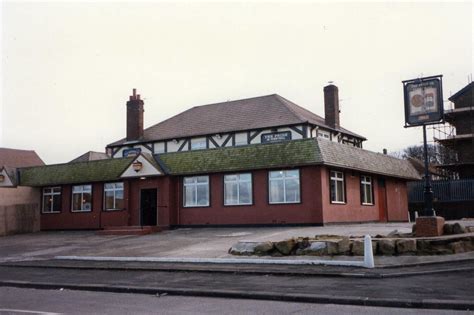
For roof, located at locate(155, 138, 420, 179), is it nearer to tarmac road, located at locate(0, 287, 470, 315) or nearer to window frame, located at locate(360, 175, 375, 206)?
window frame, located at locate(360, 175, 375, 206)

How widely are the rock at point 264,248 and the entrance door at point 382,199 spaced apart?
15794 millimetres

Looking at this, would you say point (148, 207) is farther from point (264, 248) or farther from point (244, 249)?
point (264, 248)

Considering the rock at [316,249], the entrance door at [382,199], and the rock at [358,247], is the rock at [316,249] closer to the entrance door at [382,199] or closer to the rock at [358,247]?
the rock at [358,247]

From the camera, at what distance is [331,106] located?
3566cm

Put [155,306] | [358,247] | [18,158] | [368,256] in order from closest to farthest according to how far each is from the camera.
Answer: [155,306], [368,256], [358,247], [18,158]

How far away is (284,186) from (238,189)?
2507 millimetres

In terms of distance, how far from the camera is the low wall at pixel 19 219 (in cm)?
3003

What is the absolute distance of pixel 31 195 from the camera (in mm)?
32281

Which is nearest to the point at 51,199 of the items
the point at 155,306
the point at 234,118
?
the point at 234,118

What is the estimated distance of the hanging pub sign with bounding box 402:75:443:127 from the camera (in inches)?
620

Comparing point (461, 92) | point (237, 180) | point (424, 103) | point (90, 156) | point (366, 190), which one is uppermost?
point (461, 92)

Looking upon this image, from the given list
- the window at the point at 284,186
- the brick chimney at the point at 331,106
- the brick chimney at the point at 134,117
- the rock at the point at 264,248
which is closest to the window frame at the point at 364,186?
the window at the point at 284,186

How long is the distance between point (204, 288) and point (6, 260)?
11.0m

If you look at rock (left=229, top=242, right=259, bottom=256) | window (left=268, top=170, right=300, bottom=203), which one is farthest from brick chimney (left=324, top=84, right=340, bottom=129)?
rock (left=229, top=242, right=259, bottom=256)
